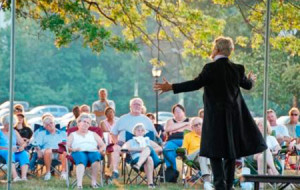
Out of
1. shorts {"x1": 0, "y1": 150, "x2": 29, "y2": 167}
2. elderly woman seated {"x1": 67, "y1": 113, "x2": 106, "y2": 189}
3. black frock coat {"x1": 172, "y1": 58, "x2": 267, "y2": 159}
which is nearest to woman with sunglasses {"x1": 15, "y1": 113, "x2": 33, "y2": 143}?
shorts {"x1": 0, "y1": 150, "x2": 29, "y2": 167}

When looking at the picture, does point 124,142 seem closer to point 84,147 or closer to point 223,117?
point 84,147

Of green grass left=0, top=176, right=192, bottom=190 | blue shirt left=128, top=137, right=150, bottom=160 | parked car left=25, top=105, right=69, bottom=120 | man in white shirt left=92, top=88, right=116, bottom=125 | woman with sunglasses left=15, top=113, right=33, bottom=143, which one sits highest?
parked car left=25, top=105, right=69, bottom=120

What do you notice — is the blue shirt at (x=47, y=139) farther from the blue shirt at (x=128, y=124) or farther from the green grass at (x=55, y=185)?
the blue shirt at (x=128, y=124)

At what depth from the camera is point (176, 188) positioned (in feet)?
48.2

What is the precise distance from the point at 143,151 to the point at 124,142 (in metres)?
0.85

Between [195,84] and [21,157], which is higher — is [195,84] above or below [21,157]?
above

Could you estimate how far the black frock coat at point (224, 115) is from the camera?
10.0 m

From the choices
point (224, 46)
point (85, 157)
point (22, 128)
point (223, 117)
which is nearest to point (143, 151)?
point (85, 157)

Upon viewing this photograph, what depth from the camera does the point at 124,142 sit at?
16.0 metres

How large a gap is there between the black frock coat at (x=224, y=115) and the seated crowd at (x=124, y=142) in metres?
3.96

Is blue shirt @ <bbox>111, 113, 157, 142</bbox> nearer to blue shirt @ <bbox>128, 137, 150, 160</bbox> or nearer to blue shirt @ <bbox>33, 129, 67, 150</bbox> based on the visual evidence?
blue shirt @ <bbox>128, 137, 150, 160</bbox>

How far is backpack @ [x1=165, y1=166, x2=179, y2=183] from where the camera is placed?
16000 mm

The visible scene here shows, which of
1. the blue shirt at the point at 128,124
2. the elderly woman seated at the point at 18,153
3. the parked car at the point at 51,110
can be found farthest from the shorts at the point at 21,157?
the parked car at the point at 51,110

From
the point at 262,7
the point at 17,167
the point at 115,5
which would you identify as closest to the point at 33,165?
the point at 17,167
